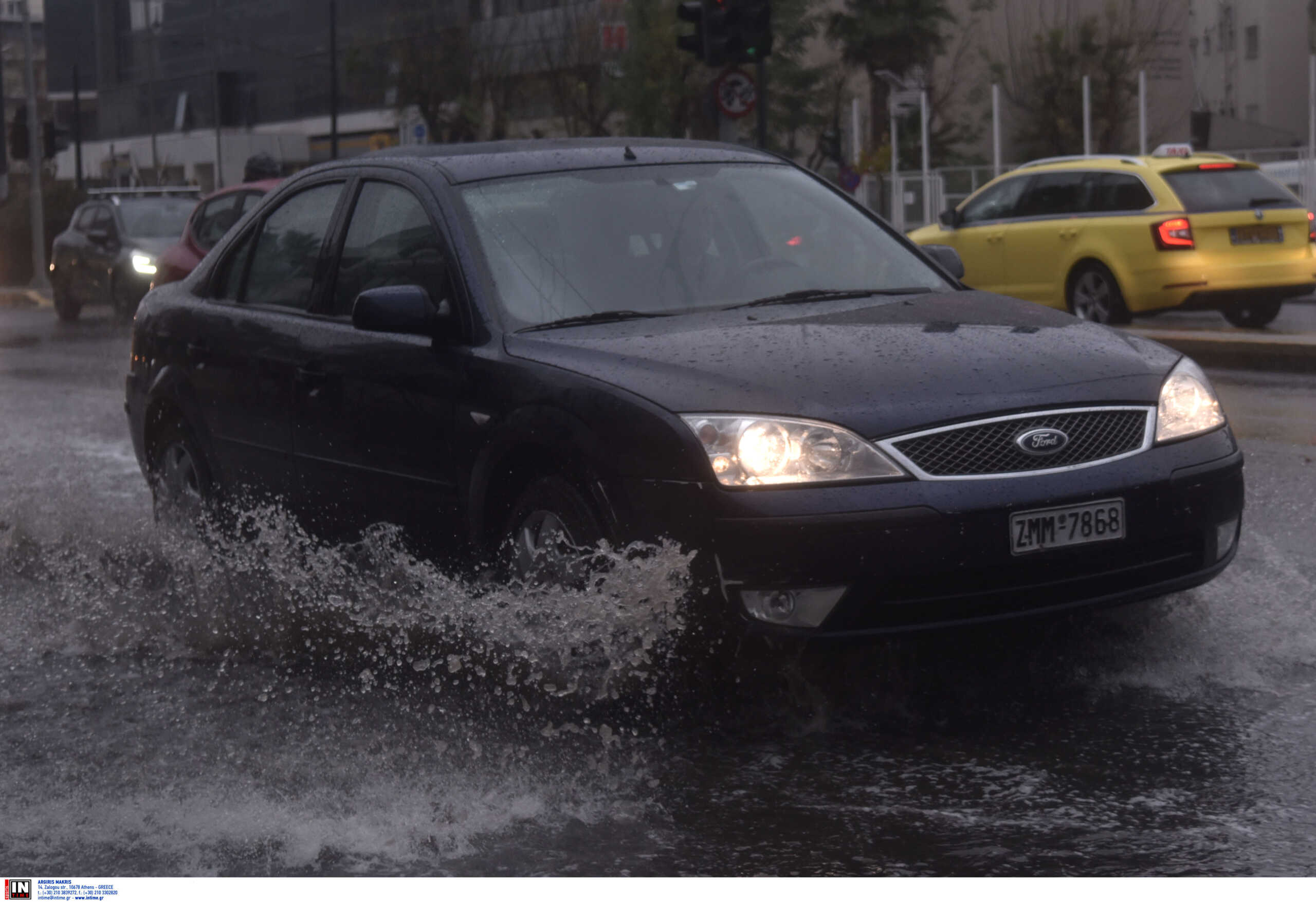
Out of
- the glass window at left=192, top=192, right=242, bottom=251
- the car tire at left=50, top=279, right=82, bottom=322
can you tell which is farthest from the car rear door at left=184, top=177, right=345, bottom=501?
the car tire at left=50, top=279, right=82, bottom=322

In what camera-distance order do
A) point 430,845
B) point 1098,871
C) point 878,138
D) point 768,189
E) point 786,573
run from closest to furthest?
point 1098,871 → point 430,845 → point 786,573 → point 768,189 → point 878,138

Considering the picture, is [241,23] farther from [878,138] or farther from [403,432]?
[403,432]

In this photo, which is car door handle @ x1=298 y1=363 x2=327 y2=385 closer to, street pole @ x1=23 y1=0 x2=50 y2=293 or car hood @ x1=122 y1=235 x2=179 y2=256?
car hood @ x1=122 y1=235 x2=179 y2=256

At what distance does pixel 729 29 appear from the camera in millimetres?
18094

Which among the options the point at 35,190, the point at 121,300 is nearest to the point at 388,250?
the point at 121,300

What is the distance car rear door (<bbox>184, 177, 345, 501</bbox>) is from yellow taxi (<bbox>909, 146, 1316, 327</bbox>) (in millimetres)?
10875

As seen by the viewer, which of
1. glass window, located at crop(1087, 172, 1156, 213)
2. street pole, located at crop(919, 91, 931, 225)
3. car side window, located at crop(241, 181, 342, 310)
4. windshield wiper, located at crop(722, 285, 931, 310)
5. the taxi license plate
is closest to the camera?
windshield wiper, located at crop(722, 285, 931, 310)

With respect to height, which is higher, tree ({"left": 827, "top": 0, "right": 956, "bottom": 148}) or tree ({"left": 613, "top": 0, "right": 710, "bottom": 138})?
tree ({"left": 827, "top": 0, "right": 956, "bottom": 148})

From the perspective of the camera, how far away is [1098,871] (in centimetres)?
359

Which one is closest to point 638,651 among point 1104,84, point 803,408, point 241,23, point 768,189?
point 803,408

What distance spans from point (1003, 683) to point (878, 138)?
50.1m

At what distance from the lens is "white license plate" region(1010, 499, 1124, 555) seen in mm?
4520

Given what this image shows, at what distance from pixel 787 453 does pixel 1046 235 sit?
13299 mm

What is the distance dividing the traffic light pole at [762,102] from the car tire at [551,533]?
13231mm
